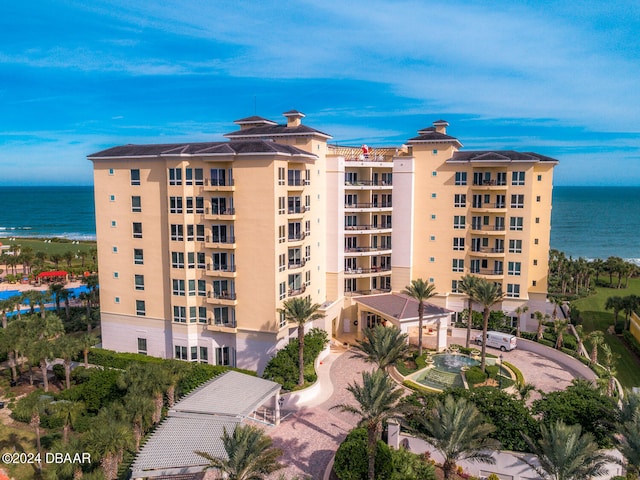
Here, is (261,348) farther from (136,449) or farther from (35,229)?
(35,229)

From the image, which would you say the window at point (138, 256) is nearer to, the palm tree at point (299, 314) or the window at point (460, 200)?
the palm tree at point (299, 314)

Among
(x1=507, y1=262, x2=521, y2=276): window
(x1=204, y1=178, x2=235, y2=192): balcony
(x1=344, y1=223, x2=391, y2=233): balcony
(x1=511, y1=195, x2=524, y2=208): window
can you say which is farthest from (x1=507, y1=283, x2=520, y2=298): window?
(x1=204, y1=178, x2=235, y2=192): balcony

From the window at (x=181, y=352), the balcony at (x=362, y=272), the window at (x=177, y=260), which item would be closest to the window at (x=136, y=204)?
the window at (x=177, y=260)

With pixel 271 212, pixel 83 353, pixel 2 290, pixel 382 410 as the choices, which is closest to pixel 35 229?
pixel 2 290

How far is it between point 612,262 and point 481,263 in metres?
39.5

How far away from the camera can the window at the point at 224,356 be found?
38656 millimetres

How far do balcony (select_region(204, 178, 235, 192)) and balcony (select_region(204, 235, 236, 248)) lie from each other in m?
3.72

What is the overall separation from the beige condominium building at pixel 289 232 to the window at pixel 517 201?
100 millimetres

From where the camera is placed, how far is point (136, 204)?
39.8m

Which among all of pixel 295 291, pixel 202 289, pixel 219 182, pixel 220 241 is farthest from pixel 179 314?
pixel 219 182

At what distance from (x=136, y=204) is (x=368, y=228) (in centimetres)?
2268

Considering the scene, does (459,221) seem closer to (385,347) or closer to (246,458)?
(385,347)

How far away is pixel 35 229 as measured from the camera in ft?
567

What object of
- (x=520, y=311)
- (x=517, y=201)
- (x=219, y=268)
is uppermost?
(x=517, y=201)
